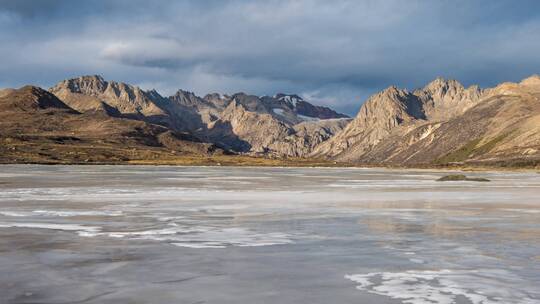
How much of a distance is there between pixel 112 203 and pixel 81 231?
1363cm

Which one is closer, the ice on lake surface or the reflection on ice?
the reflection on ice

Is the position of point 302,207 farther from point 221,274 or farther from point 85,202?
point 221,274

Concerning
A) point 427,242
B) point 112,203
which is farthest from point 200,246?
point 112,203

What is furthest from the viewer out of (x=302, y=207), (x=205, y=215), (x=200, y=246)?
(x=302, y=207)

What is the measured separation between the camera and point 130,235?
74.4 feet

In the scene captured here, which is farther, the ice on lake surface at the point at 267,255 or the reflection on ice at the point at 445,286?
the ice on lake surface at the point at 267,255

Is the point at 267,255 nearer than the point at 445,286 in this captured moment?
No

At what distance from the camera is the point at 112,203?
3712cm

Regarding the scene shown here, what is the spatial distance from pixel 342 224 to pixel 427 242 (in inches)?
237

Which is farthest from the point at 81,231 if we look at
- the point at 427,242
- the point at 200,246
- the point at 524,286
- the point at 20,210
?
the point at 524,286

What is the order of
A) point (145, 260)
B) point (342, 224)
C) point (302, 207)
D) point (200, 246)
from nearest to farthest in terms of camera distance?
1. point (145, 260)
2. point (200, 246)
3. point (342, 224)
4. point (302, 207)

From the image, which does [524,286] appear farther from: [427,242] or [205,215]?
[205,215]

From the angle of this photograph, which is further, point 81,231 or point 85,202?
point 85,202

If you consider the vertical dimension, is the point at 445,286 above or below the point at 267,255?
above
